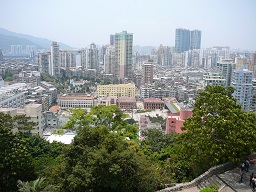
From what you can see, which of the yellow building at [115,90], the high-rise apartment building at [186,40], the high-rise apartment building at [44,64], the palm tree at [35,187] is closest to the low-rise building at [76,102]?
the yellow building at [115,90]

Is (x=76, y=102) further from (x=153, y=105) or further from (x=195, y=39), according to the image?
(x=195, y=39)

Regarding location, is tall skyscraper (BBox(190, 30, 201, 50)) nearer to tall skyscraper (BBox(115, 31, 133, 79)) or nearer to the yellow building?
tall skyscraper (BBox(115, 31, 133, 79))

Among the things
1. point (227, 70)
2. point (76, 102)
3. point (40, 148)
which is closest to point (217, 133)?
point (40, 148)

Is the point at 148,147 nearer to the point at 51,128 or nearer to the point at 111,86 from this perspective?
the point at 51,128

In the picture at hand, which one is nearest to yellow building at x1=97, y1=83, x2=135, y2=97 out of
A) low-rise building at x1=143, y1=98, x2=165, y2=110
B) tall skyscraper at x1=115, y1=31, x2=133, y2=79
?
low-rise building at x1=143, y1=98, x2=165, y2=110

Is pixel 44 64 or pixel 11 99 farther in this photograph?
pixel 44 64

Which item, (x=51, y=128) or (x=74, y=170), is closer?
(x=74, y=170)

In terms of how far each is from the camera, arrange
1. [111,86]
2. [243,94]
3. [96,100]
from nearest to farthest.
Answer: [243,94]
[96,100]
[111,86]

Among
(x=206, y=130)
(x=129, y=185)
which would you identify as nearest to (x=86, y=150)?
(x=129, y=185)
